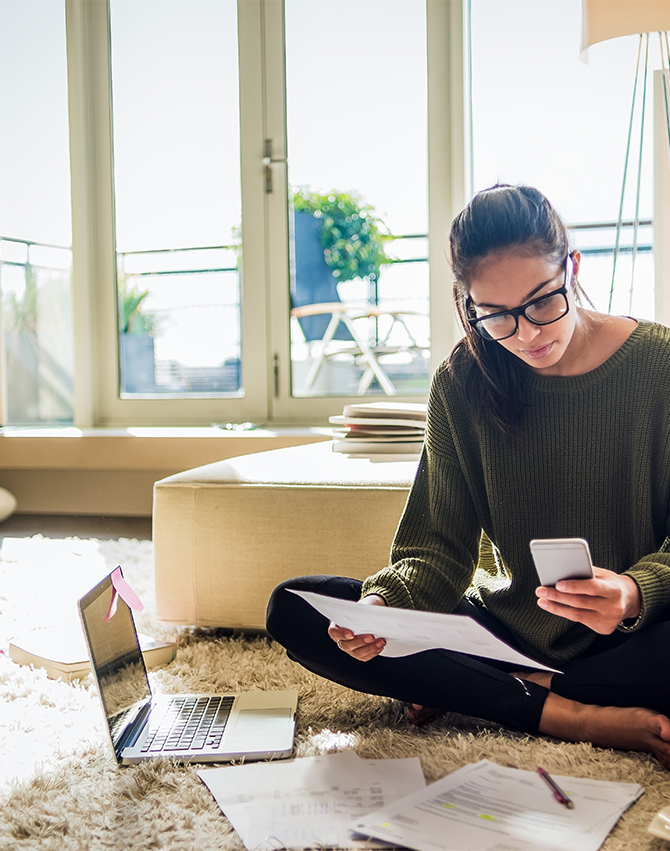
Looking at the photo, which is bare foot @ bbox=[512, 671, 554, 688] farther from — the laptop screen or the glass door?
the glass door

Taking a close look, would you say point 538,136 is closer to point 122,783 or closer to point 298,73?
point 298,73

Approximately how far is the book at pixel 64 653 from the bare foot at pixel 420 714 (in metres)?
0.56

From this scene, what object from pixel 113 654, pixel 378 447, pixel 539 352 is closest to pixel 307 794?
pixel 113 654

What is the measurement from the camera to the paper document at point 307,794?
3.05ft

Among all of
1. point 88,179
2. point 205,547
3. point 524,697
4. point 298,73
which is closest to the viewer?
point 524,697

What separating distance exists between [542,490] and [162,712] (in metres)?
0.71

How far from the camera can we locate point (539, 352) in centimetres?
113

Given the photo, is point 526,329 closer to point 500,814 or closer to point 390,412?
point 500,814

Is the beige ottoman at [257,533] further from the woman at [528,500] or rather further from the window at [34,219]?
the window at [34,219]

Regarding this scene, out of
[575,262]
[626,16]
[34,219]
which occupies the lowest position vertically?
[575,262]

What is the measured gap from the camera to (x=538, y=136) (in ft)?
10.3

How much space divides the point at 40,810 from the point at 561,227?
104 cm

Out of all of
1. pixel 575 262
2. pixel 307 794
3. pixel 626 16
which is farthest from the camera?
pixel 626 16

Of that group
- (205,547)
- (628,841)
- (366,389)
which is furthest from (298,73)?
(628,841)
